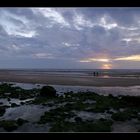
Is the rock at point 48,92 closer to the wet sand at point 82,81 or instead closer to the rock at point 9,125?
the rock at point 9,125

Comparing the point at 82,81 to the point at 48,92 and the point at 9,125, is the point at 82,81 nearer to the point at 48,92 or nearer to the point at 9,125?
the point at 48,92

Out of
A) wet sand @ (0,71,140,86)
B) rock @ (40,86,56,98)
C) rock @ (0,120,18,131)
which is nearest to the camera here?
rock @ (0,120,18,131)

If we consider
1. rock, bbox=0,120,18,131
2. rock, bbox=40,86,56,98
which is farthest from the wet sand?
A: rock, bbox=0,120,18,131

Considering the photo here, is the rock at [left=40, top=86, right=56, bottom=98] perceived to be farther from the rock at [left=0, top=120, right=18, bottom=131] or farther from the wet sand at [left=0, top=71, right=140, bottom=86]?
the wet sand at [left=0, top=71, right=140, bottom=86]

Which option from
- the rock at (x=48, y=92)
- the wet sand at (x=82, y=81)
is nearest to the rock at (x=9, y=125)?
the rock at (x=48, y=92)

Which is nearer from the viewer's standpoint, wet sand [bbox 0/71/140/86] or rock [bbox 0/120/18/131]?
rock [bbox 0/120/18/131]

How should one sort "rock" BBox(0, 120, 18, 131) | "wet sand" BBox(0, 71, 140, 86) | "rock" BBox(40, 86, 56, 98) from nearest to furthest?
"rock" BBox(0, 120, 18, 131) < "rock" BBox(40, 86, 56, 98) < "wet sand" BBox(0, 71, 140, 86)

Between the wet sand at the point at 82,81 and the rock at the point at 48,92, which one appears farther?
the wet sand at the point at 82,81

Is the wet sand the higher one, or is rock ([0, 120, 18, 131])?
the wet sand

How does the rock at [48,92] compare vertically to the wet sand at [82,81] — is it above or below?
below
